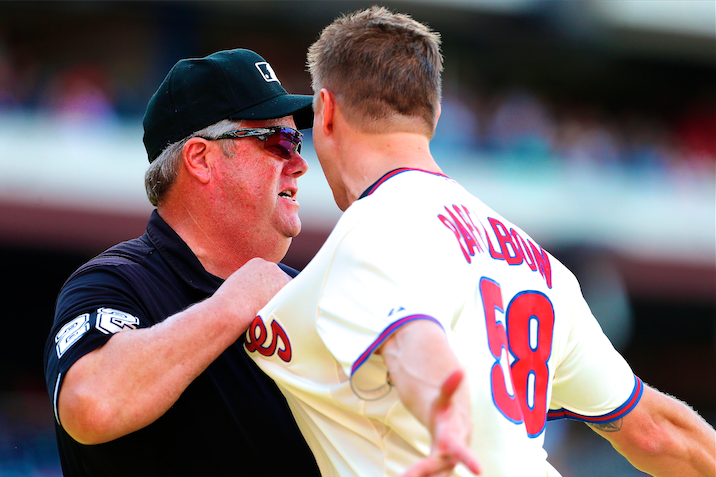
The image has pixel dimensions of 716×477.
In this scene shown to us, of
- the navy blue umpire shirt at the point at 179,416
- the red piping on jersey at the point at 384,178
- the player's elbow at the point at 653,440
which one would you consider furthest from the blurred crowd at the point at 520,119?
the player's elbow at the point at 653,440

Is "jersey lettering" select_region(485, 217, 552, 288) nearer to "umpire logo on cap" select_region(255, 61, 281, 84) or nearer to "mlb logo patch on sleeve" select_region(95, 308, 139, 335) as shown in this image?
"mlb logo patch on sleeve" select_region(95, 308, 139, 335)

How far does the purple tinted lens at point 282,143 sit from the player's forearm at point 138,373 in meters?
0.99

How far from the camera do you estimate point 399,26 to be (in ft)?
6.75

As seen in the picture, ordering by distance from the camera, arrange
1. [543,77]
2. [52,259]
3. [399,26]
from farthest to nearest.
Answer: [543,77] < [52,259] < [399,26]

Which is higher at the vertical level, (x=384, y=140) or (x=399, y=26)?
(x=399, y=26)

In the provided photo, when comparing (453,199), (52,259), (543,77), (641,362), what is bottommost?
(641,362)

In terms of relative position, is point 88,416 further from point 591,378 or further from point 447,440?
point 591,378

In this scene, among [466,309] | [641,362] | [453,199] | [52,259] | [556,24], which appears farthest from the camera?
[641,362]

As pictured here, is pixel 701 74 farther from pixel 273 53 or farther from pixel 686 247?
pixel 273 53

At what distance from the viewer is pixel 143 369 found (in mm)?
1984

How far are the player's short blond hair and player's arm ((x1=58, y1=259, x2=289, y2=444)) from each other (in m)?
0.67

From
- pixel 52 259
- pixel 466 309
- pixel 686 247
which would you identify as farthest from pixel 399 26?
pixel 686 247

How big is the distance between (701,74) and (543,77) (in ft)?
11.5

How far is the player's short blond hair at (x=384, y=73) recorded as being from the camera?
6.43ft
